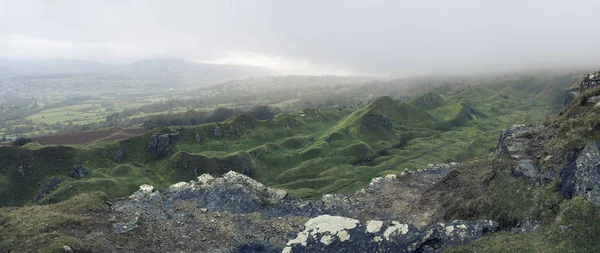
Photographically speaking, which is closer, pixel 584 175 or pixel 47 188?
pixel 584 175

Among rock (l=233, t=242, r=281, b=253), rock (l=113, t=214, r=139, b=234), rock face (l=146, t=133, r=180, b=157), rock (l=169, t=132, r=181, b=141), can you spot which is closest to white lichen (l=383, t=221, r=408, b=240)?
rock (l=233, t=242, r=281, b=253)

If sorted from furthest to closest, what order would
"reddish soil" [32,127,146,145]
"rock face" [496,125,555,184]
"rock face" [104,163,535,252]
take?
"reddish soil" [32,127,146,145], "rock face" [496,125,555,184], "rock face" [104,163,535,252]

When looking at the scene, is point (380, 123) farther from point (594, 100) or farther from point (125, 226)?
point (125, 226)

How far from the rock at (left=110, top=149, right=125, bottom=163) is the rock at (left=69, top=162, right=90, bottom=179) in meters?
11.0

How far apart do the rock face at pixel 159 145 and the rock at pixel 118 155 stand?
25.2 feet

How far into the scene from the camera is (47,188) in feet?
278

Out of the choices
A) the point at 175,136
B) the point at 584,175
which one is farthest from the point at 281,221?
the point at 175,136

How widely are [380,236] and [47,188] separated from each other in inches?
3614

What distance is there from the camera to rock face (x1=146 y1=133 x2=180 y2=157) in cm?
10902

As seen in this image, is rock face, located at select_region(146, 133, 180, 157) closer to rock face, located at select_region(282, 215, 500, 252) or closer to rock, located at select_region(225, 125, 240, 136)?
rock, located at select_region(225, 125, 240, 136)

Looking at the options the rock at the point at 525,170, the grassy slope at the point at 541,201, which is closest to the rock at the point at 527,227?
the grassy slope at the point at 541,201

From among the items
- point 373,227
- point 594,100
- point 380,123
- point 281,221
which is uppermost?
point 594,100

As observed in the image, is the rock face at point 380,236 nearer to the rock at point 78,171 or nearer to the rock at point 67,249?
the rock at point 67,249

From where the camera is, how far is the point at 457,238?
874 inches
